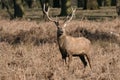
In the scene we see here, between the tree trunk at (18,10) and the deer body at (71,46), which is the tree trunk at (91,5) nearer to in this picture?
the tree trunk at (18,10)

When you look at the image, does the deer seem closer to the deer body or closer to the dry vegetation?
the deer body

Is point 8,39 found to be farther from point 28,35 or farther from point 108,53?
point 108,53

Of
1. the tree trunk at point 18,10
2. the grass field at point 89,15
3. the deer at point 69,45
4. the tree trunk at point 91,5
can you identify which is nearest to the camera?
the deer at point 69,45

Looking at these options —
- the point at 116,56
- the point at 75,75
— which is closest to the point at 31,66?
the point at 75,75

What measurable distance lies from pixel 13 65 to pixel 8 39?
19.6 feet

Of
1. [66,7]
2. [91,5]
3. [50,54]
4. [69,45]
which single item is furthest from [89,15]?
[69,45]

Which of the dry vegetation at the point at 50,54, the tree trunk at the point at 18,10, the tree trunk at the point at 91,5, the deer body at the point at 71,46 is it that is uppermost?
the deer body at the point at 71,46

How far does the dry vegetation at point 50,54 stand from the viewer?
32.1 feet

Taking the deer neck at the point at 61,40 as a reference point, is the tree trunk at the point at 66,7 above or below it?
below

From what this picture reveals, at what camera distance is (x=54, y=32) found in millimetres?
17609

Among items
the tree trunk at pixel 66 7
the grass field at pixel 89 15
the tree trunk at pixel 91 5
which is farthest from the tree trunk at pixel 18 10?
the tree trunk at pixel 91 5

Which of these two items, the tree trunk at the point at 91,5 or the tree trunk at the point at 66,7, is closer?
the tree trunk at the point at 66,7

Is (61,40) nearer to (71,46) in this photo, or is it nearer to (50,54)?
(71,46)

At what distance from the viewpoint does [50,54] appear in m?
12.7
